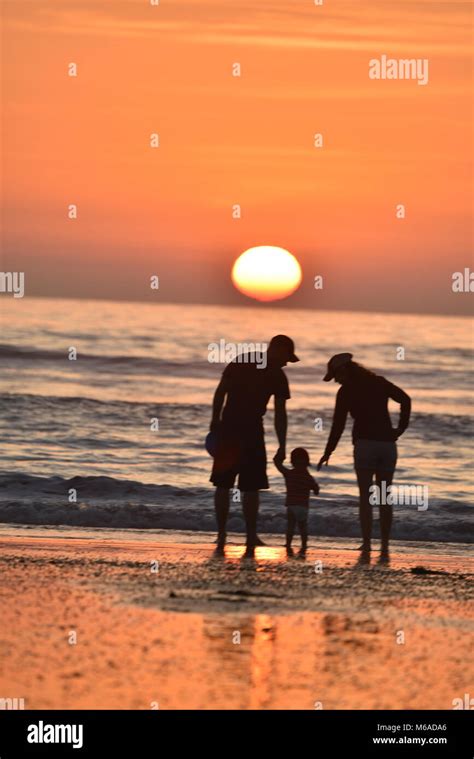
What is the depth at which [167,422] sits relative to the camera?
27.6 meters

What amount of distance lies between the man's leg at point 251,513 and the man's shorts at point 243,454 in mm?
104

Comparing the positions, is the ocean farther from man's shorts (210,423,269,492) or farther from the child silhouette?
man's shorts (210,423,269,492)

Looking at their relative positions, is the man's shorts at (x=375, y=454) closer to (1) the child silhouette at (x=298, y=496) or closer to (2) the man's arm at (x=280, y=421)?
(1) the child silhouette at (x=298, y=496)

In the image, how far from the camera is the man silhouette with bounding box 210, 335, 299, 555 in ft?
32.8

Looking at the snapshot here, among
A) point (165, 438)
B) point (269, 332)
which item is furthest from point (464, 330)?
point (165, 438)

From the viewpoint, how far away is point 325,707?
18.1 ft

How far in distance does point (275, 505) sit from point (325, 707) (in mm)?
10021

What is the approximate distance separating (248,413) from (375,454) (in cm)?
123

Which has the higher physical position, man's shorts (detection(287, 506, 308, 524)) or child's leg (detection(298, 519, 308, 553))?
man's shorts (detection(287, 506, 308, 524))

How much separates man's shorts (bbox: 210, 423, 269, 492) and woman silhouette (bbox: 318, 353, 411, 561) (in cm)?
68

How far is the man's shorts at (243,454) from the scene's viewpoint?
10047 mm

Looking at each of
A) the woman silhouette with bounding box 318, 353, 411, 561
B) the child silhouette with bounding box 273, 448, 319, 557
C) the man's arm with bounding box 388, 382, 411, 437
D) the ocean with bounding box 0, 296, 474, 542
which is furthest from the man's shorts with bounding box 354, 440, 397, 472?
the ocean with bounding box 0, 296, 474, 542

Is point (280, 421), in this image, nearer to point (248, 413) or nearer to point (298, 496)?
point (248, 413)
